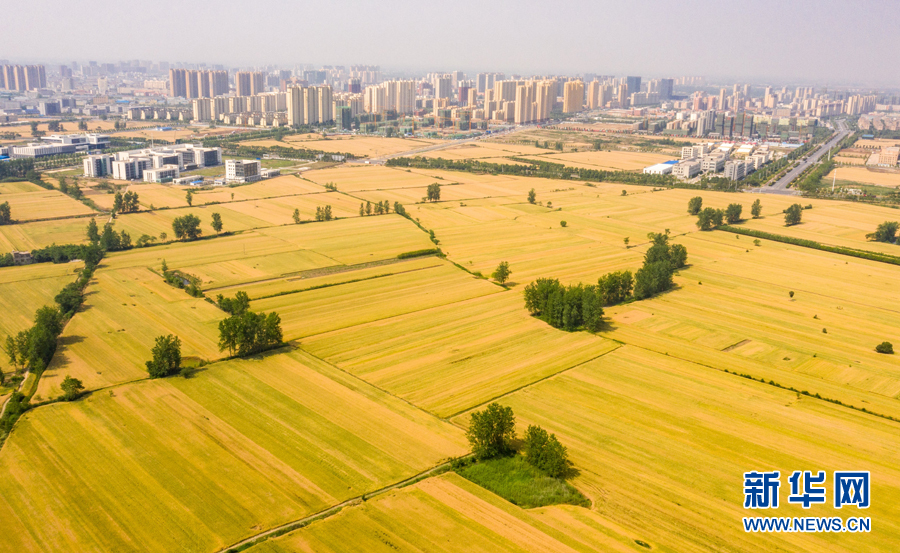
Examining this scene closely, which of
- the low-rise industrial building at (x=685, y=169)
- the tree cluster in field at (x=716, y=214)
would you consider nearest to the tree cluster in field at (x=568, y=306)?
the tree cluster in field at (x=716, y=214)

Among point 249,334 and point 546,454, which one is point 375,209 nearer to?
point 249,334

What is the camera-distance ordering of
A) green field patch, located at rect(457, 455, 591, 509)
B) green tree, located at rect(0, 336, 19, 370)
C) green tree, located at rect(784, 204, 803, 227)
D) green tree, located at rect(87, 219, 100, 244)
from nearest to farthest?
green field patch, located at rect(457, 455, 591, 509)
green tree, located at rect(0, 336, 19, 370)
green tree, located at rect(87, 219, 100, 244)
green tree, located at rect(784, 204, 803, 227)

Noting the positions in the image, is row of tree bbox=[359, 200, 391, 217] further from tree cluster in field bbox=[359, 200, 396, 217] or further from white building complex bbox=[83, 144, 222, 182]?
white building complex bbox=[83, 144, 222, 182]

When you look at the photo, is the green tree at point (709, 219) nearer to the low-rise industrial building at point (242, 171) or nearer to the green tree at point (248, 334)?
the green tree at point (248, 334)

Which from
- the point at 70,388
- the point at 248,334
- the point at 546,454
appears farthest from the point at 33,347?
the point at 546,454

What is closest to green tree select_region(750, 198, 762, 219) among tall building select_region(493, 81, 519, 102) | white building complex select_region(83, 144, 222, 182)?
white building complex select_region(83, 144, 222, 182)

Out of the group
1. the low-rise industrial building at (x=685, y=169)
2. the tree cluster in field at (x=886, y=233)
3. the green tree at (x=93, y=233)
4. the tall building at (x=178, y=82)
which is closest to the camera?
the green tree at (x=93, y=233)
